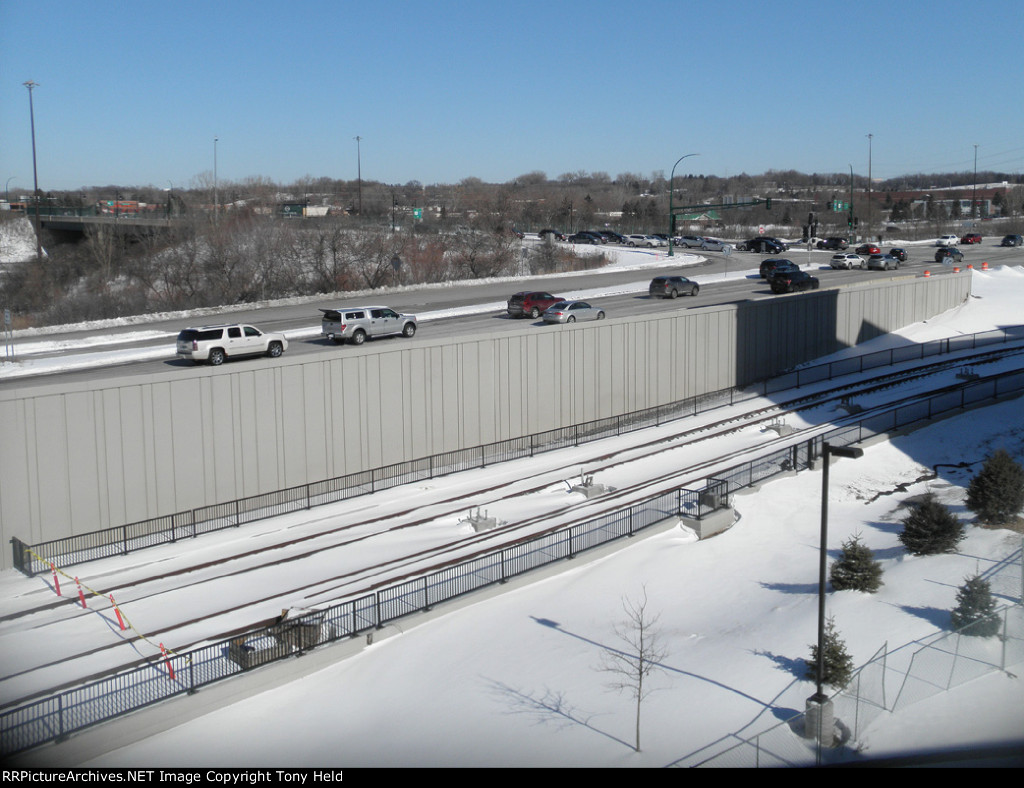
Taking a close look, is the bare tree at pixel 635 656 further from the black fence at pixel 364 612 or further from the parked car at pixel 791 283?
the parked car at pixel 791 283

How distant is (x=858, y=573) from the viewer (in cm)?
1645

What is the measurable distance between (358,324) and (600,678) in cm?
2345

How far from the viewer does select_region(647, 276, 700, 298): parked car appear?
164 feet

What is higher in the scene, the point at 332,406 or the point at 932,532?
the point at 332,406

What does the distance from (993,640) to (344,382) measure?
1637 cm

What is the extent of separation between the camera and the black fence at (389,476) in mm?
18969

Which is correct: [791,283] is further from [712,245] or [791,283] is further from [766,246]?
[712,245]

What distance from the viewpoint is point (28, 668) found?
1401 cm

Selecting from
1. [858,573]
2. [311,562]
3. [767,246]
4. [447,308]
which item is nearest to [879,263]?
[767,246]

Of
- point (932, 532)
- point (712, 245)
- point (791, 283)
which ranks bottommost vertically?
point (932, 532)

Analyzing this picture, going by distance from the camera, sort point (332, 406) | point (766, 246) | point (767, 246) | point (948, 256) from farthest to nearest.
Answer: point (766, 246) < point (767, 246) < point (948, 256) < point (332, 406)

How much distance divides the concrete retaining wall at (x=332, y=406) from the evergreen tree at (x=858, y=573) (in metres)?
12.8

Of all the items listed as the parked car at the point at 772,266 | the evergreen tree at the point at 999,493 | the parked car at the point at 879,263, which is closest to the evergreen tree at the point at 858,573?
the evergreen tree at the point at 999,493

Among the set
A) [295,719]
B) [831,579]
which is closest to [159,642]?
[295,719]
